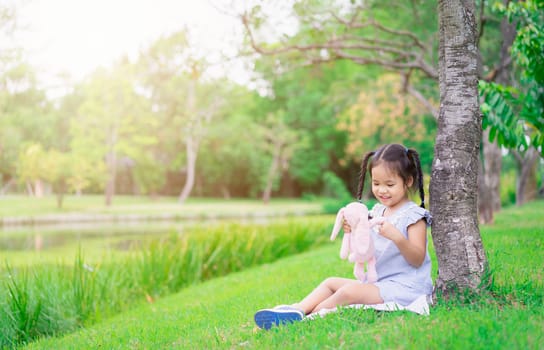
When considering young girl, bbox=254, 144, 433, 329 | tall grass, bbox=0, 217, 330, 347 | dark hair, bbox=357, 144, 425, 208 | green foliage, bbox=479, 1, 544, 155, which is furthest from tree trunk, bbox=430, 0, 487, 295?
tall grass, bbox=0, 217, 330, 347

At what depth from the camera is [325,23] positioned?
10.2 metres

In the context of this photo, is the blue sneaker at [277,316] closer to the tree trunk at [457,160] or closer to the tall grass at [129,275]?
the tree trunk at [457,160]

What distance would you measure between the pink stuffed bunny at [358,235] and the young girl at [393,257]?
0.08 m

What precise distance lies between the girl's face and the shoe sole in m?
0.92

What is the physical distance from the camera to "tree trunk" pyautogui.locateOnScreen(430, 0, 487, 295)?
3.54 meters

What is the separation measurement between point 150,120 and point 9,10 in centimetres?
886

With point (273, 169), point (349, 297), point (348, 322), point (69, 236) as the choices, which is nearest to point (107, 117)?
point (273, 169)

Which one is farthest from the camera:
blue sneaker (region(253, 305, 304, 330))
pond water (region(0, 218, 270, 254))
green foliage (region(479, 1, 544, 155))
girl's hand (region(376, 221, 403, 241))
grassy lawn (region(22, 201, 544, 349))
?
pond water (region(0, 218, 270, 254))

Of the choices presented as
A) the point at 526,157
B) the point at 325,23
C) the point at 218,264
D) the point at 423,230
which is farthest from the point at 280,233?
the point at 423,230

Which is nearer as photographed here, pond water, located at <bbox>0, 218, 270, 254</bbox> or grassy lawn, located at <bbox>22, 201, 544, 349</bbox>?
grassy lawn, located at <bbox>22, 201, 544, 349</bbox>

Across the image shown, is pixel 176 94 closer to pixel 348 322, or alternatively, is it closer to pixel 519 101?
pixel 519 101

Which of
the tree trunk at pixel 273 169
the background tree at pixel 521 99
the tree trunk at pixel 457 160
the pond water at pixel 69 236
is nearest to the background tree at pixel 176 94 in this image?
the tree trunk at pixel 273 169

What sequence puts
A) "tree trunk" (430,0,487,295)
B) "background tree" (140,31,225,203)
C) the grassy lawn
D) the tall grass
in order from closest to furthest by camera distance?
the grassy lawn → "tree trunk" (430,0,487,295) → the tall grass → "background tree" (140,31,225,203)

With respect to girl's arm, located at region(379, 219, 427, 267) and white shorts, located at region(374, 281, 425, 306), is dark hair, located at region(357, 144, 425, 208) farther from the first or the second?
white shorts, located at region(374, 281, 425, 306)
